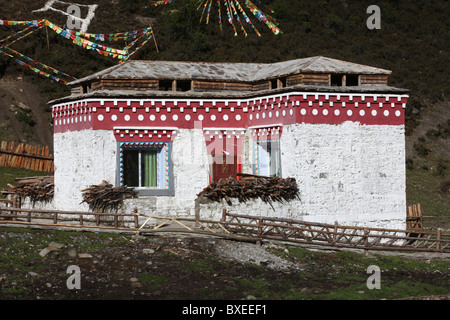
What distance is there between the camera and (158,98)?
Result: 27.9m

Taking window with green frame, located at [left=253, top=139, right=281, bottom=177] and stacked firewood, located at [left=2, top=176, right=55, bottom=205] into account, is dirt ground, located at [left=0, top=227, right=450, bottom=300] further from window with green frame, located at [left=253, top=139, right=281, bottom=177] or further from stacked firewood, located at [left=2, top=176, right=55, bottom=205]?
stacked firewood, located at [left=2, top=176, right=55, bottom=205]

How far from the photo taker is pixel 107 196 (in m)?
25.9

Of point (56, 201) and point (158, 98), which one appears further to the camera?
point (56, 201)

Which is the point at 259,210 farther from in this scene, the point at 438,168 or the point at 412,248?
the point at 438,168

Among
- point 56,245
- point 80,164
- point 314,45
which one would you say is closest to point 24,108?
point 80,164

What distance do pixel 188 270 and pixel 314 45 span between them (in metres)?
44.6

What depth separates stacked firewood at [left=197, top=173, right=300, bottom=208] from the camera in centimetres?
2539

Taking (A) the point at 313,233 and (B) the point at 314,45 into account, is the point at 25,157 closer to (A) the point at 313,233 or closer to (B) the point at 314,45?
(A) the point at 313,233

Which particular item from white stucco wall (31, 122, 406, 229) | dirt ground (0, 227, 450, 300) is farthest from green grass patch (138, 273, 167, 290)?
white stucco wall (31, 122, 406, 229)

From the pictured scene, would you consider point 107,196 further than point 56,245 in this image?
Yes

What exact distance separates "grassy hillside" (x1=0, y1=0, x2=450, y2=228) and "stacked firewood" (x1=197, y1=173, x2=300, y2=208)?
2033 centimetres
